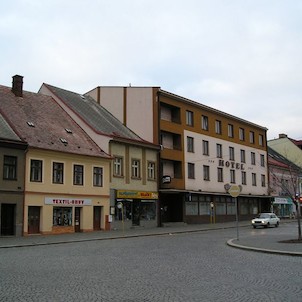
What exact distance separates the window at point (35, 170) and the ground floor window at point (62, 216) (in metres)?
2.77

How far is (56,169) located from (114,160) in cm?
652

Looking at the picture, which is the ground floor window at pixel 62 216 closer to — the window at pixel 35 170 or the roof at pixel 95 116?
the window at pixel 35 170

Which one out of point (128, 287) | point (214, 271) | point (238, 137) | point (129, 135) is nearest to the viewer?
point (128, 287)

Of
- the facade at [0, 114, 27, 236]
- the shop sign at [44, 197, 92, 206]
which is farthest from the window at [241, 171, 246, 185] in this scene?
the facade at [0, 114, 27, 236]

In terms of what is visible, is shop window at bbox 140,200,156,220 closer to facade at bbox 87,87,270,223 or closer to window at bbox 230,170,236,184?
facade at bbox 87,87,270,223

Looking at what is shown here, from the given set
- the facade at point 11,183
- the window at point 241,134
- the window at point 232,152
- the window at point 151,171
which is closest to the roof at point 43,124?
the facade at point 11,183

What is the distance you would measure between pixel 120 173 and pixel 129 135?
16.7 ft

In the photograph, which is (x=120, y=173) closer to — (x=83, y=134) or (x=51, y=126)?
(x=83, y=134)

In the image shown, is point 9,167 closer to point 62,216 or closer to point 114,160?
point 62,216

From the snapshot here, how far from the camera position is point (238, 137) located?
57.8m

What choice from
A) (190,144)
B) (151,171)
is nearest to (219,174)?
(190,144)

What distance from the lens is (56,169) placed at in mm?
33281

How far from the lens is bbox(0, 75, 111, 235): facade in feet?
104

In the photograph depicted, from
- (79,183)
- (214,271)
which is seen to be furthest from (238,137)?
(214,271)
